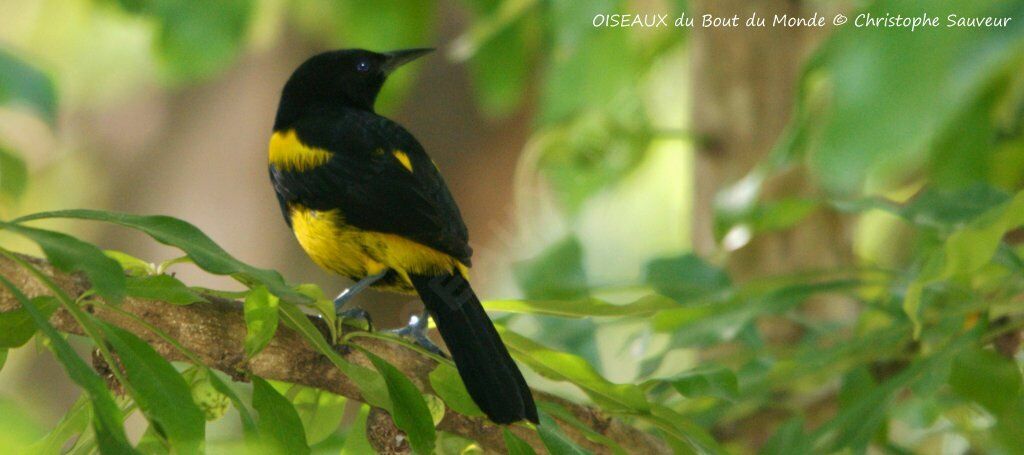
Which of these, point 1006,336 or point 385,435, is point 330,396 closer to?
point 385,435

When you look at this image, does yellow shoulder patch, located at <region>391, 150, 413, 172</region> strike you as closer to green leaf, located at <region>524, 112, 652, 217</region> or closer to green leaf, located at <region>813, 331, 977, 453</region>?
green leaf, located at <region>813, 331, 977, 453</region>

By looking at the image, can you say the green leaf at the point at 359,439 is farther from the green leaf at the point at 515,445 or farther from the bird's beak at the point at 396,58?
the bird's beak at the point at 396,58

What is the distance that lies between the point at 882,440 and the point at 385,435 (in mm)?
1206

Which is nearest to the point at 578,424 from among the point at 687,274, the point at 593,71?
the point at 687,274

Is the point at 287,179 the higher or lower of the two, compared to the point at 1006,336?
higher

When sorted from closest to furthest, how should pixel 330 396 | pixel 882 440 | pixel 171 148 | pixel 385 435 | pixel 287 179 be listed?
pixel 385 435 < pixel 330 396 < pixel 287 179 < pixel 882 440 < pixel 171 148

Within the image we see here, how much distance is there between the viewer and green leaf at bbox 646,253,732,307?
8.51ft

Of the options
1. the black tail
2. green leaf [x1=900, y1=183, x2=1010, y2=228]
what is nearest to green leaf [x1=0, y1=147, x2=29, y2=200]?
the black tail

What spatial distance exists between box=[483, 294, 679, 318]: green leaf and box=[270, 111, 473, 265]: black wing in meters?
0.24

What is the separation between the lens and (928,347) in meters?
2.47

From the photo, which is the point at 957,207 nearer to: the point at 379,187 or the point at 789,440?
the point at 789,440

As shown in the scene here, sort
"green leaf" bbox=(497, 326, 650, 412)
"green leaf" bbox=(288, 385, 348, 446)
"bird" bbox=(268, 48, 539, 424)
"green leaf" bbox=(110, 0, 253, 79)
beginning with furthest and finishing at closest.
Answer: "green leaf" bbox=(110, 0, 253, 79) < "bird" bbox=(268, 48, 539, 424) < "green leaf" bbox=(288, 385, 348, 446) < "green leaf" bbox=(497, 326, 650, 412)

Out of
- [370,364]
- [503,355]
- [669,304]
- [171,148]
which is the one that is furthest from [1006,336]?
[171,148]

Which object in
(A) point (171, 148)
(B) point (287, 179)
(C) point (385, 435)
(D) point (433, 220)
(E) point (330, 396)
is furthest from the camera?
(A) point (171, 148)
